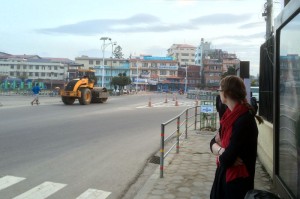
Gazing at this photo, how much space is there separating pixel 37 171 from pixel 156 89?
95564 millimetres

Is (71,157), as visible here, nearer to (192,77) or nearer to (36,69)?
(192,77)

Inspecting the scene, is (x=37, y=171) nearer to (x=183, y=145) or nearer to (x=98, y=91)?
(x=183, y=145)

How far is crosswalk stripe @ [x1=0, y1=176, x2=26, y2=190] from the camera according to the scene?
5754 millimetres

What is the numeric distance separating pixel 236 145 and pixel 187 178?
11.7 feet

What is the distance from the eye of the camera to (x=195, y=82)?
336 feet

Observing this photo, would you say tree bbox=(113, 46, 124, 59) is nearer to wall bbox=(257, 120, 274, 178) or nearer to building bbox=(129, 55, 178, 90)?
building bbox=(129, 55, 178, 90)

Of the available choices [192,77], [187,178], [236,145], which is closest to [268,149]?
[187,178]

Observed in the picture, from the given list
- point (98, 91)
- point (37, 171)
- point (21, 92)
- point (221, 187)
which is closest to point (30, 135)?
point (37, 171)

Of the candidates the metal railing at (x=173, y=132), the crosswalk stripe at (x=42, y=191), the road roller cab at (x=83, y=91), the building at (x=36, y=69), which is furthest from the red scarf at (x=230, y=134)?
the building at (x=36, y=69)

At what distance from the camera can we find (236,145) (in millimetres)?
2947

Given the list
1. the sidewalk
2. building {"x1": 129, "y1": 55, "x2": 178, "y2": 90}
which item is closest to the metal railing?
the sidewalk

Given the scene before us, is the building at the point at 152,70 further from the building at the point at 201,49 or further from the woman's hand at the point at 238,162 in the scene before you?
the woman's hand at the point at 238,162

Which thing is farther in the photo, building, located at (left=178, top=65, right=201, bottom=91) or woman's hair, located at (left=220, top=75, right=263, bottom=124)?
building, located at (left=178, top=65, right=201, bottom=91)

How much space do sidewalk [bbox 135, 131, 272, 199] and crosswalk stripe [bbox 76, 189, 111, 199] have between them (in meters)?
0.53
